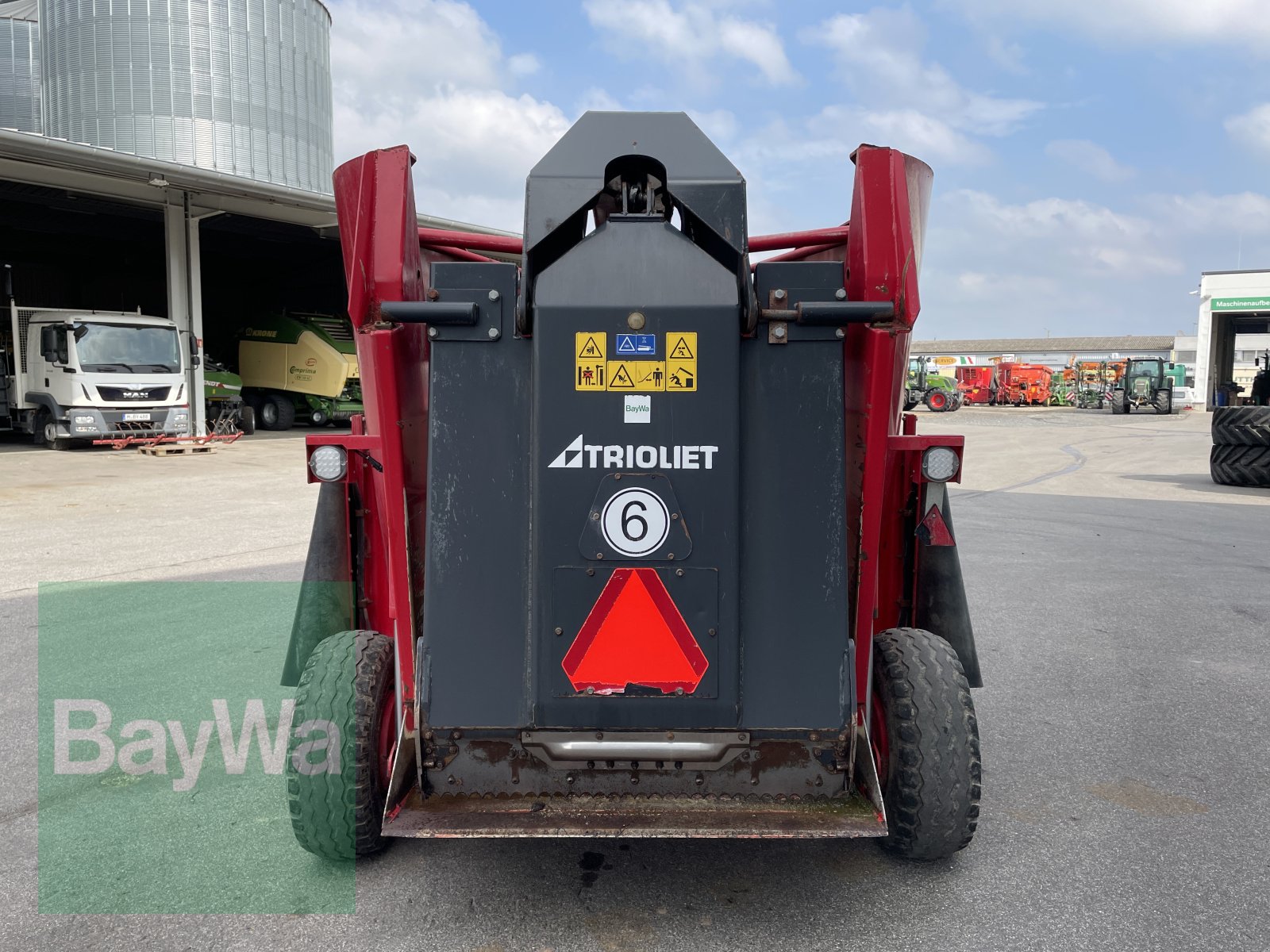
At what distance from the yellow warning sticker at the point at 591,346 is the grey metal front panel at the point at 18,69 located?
3555 cm

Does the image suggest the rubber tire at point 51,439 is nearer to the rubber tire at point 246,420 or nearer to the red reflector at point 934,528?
the rubber tire at point 246,420

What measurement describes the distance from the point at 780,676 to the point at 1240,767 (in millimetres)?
2455

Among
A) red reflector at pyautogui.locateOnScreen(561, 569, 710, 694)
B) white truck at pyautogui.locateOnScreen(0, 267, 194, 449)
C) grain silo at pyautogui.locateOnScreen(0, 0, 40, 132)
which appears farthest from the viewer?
grain silo at pyautogui.locateOnScreen(0, 0, 40, 132)

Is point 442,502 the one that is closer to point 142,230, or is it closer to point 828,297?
point 828,297

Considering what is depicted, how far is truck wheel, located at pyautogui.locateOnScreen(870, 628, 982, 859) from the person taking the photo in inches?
106

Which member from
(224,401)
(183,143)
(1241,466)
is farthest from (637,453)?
(183,143)

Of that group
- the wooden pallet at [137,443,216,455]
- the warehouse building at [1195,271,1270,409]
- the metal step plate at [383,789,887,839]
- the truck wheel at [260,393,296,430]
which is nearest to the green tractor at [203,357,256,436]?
the truck wheel at [260,393,296,430]

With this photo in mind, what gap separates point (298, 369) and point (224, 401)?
2.07 metres

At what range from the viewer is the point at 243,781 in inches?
140

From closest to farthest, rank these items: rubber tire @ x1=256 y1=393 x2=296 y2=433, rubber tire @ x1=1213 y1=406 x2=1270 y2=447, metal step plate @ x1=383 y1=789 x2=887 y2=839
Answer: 1. metal step plate @ x1=383 y1=789 x2=887 y2=839
2. rubber tire @ x1=1213 y1=406 x2=1270 y2=447
3. rubber tire @ x1=256 y1=393 x2=296 y2=433

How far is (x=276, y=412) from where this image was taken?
25516 millimetres

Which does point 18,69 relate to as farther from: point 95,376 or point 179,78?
point 95,376

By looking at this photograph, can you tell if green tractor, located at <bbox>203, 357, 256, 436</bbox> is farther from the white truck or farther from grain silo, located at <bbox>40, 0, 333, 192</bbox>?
grain silo, located at <bbox>40, 0, 333, 192</bbox>

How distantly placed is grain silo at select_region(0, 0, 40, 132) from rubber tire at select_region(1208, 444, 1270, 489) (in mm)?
34337
